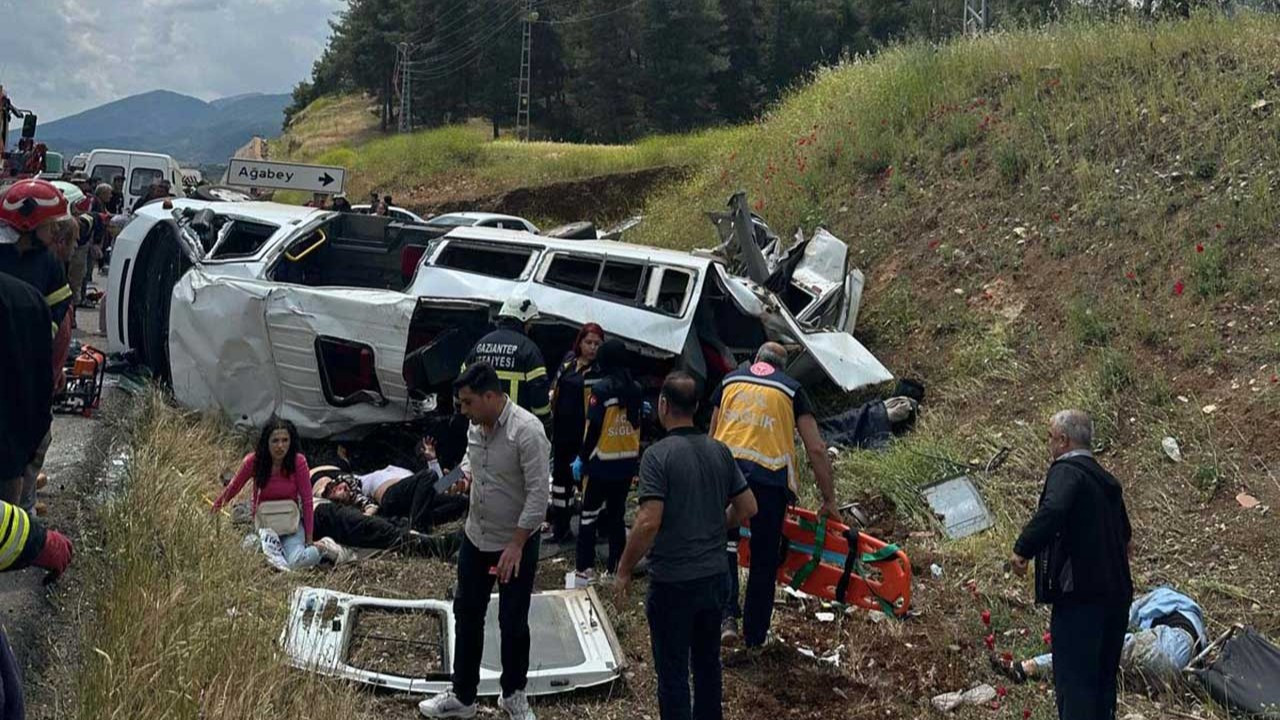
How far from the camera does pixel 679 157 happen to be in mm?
25406

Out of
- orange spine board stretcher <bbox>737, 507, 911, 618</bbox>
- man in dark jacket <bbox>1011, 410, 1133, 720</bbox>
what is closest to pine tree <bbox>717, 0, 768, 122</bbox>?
orange spine board stretcher <bbox>737, 507, 911, 618</bbox>

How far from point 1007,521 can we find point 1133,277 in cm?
337

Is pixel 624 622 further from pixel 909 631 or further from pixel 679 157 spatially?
pixel 679 157

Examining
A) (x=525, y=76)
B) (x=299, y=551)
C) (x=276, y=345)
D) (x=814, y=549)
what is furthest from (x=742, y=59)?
(x=814, y=549)

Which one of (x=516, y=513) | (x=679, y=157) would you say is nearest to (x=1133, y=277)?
(x=516, y=513)

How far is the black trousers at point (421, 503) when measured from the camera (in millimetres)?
7523

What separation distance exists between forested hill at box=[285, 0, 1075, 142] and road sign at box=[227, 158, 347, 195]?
24561mm

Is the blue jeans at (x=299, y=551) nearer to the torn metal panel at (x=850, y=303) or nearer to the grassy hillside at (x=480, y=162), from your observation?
the torn metal panel at (x=850, y=303)

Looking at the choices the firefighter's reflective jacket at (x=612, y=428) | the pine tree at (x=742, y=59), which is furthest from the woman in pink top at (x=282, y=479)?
the pine tree at (x=742, y=59)

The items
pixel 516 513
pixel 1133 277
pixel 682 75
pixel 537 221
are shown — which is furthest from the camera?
pixel 682 75

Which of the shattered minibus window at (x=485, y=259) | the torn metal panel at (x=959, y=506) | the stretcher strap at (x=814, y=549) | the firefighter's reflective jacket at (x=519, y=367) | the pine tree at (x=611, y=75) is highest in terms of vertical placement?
the pine tree at (x=611, y=75)

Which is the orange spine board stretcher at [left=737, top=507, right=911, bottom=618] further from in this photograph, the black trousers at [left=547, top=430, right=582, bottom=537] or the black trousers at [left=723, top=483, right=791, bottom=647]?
the black trousers at [left=547, top=430, right=582, bottom=537]

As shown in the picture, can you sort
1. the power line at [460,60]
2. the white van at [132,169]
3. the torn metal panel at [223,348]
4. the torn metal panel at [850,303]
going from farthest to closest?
the power line at [460,60] → the white van at [132,169] → the torn metal panel at [850,303] → the torn metal panel at [223,348]

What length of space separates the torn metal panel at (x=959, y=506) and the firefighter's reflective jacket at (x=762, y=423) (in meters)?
2.26
